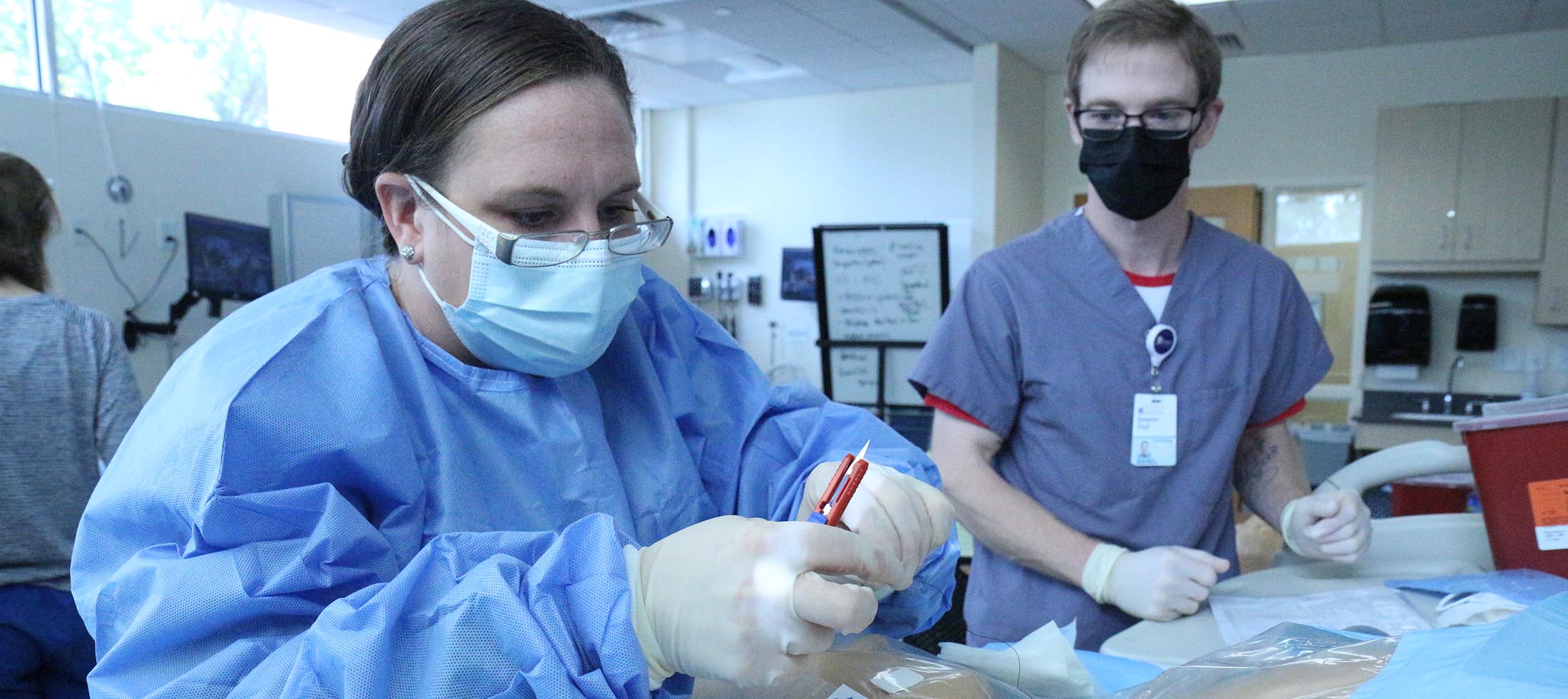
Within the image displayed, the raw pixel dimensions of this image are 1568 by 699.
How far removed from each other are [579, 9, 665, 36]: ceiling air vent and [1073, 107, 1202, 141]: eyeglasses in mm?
3405

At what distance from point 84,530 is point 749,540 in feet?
1.49

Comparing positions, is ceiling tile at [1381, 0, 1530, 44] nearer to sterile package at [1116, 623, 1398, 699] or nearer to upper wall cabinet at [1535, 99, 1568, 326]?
upper wall cabinet at [1535, 99, 1568, 326]

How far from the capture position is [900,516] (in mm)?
777

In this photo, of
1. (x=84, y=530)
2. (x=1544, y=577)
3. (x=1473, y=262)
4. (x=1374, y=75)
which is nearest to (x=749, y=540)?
(x=84, y=530)

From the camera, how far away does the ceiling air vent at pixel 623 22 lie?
4508 mm

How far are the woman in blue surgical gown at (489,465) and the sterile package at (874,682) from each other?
0.06 metres

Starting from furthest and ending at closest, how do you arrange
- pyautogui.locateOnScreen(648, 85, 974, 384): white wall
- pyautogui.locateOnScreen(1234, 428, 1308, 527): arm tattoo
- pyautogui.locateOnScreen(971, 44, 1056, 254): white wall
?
pyautogui.locateOnScreen(648, 85, 974, 384): white wall
pyautogui.locateOnScreen(971, 44, 1056, 254): white wall
pyautogui.locateOnScreen(1234, 428, 1308, 527): arm tattoo

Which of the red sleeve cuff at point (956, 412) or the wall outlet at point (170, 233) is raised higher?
the wall outlet at point (170, 233)

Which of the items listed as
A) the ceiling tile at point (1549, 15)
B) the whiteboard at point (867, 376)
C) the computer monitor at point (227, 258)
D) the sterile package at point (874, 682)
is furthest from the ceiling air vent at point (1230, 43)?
the sterile package at point (874, 682)

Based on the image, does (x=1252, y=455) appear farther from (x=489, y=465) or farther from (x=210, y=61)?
(x=210, y=61)

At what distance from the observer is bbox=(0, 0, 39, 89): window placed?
3.32 metres

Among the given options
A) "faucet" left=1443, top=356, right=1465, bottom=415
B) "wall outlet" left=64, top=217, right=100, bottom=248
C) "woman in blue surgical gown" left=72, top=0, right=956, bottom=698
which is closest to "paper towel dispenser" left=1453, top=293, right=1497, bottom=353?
"faucet" left=1443, top=356, right=1465, bottom=415

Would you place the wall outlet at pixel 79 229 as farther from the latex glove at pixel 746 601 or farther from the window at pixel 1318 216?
the window at pixel 1318 216

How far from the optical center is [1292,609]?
123cm
